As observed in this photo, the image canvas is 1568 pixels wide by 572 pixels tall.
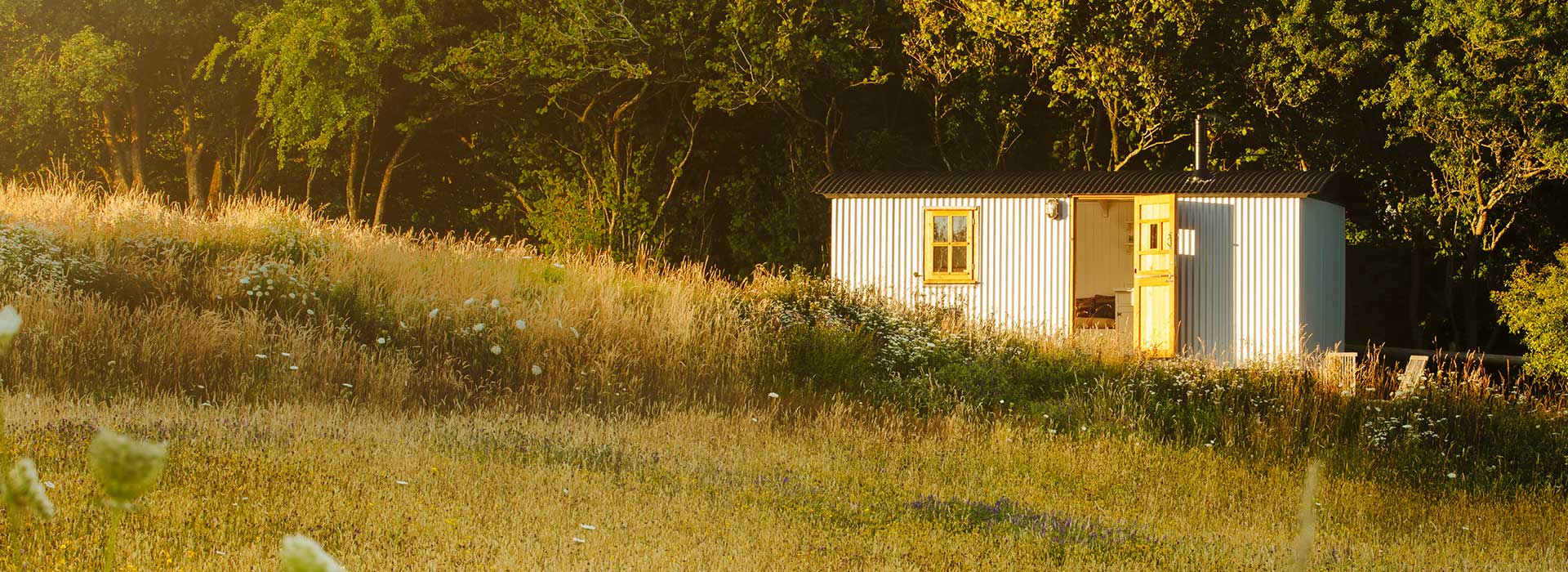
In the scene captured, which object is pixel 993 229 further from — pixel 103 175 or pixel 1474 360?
pixel 103 175

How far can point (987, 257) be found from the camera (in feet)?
56.3

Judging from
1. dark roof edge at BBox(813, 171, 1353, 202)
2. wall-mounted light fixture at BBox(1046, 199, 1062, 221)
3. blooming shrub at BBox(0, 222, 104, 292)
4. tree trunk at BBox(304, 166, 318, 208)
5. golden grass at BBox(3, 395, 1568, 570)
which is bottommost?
golden grass at BBox(3, 395, 1568, 570)

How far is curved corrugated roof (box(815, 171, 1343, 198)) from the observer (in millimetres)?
15828

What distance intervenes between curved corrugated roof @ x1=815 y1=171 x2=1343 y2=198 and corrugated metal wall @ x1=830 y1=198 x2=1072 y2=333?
147 mm

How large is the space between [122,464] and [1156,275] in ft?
52.2

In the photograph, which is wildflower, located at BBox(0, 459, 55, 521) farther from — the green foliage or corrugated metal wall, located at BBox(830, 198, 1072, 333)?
the green foliage

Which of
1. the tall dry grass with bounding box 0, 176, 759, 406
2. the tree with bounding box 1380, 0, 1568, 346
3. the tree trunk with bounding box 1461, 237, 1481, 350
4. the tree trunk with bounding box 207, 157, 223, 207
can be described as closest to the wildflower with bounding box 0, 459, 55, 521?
the tall dry grass with bounding box 0, 176, 759, 406

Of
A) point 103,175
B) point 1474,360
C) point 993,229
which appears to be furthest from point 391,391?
point 103,175

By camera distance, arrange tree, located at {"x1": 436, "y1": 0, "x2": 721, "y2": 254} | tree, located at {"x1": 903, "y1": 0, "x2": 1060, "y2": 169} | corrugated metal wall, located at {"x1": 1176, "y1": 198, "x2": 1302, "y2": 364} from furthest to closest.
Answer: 1. tree, located at {"x1": 436, "y1": 0, "x2": 721, "y2": 254}
2. tree, located at {"x1": 903, "y1": 0, "x2": 1060, "y2": 169}
3. corrugated metal wall, located at {"x1": 1176, "y1": 198, "x2": 1302, "y2": 364}

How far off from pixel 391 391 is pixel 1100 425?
15.2 ft

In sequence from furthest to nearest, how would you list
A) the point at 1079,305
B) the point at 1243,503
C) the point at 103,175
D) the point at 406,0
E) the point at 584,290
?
the point at 103,175, the point at 406,0, the point at 1079,305, the point at 584,290, the point at 1243,503

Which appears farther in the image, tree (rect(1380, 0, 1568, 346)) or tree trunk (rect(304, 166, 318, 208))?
tree trunk (rect(304, 166, 318, 208))

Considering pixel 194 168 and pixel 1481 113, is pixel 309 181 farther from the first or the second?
pixel 1481 113

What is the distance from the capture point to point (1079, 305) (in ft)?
Answer: 60.7
